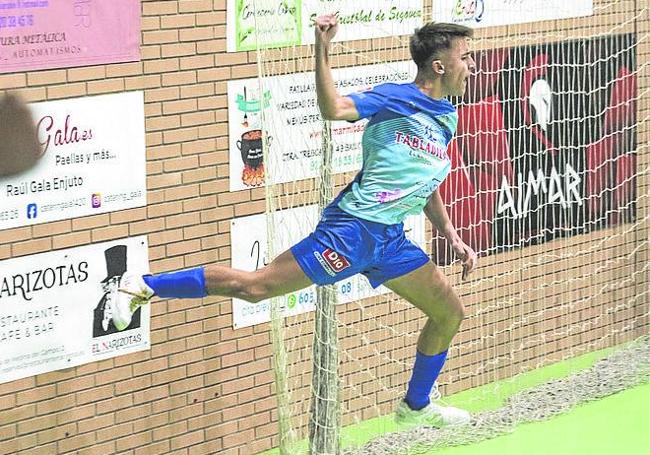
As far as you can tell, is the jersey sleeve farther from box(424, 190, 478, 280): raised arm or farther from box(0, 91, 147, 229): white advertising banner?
box(0, 91, 147, 229): white advertising banner

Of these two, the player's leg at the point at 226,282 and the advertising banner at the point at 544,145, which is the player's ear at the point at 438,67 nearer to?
the player's leg at the point at 226,282

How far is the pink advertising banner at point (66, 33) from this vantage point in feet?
21.9

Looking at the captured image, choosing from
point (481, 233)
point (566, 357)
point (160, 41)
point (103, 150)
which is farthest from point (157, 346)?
point (566, 357)

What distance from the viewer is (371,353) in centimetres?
866

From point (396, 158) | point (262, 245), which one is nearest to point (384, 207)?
point (396, 158)

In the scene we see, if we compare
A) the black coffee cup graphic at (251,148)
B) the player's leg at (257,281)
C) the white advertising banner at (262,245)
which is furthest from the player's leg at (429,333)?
the black coffee cup graphic at (251,148)

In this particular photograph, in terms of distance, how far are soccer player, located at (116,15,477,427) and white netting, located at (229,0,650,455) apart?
0.74 m

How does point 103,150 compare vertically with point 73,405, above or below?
above

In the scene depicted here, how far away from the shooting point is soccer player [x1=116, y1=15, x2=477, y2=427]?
259 inches

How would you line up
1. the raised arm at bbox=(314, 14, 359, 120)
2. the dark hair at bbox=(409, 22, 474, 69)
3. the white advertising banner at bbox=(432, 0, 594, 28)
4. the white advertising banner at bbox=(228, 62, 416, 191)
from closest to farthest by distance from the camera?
the raised arm at bbox=(314, 14, 359, 120) < the dark hair at bbox=(409, 22, 474, 69) < the white advertising banner at bbox=(228, 62, 416, 191) < the white advertising banner at bbox=(432, 0, 594, 28)

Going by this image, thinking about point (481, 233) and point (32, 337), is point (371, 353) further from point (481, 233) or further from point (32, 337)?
point (32, 337)

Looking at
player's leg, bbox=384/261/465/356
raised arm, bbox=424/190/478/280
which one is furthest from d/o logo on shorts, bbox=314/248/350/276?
raised arm, bbox=424/190/478/280

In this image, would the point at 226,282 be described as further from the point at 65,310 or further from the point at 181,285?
the point at 65,310

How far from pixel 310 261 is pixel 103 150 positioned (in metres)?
1.29
